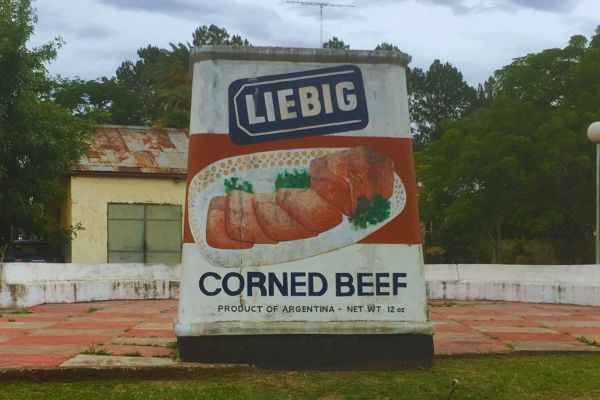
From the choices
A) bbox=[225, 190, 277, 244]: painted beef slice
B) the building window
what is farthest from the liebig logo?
the building window

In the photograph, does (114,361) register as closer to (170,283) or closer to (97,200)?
(170,283)

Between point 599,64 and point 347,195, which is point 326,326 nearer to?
point 347,195

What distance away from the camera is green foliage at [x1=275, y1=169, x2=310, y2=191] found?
6.88 m

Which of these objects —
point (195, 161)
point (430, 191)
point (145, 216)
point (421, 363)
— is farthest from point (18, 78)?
point (430, 191)

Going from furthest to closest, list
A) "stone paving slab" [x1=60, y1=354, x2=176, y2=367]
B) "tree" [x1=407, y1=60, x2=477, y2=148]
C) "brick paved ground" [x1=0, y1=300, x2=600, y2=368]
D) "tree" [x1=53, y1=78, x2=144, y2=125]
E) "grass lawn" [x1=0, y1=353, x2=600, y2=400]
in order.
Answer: "tree" [x1=407, y1=60, x2=477, y2=148] → "tree" [x1=53, y1=78, x2=144, y2=125] → "brick paved ground" [x1=0, y1=300, x2=600, y2=368] → "stone paving slab" [x1=60, y1=354, x2=176, y2=367] → "grass lawn" [x1=0, y1=353, x2=600, y2=400]

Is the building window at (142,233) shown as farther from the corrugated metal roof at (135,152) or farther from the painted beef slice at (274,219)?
the painted beef slice at (274,219)

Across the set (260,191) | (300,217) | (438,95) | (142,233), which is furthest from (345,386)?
(438,95)

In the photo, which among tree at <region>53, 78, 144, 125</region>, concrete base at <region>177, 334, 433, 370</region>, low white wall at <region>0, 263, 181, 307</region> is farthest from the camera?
tree at <region>53, 78, 144, 125</region>

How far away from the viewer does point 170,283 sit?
16344mm

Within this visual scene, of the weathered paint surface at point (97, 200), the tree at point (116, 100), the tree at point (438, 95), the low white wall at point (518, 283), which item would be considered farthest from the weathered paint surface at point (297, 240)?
the tree at point (438, 95)

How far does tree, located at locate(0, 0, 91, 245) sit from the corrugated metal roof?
4549 mm

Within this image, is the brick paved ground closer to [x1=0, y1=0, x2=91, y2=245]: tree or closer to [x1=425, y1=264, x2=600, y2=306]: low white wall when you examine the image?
[x1=425, y1=264, x2=600, y2=306]: low white wall

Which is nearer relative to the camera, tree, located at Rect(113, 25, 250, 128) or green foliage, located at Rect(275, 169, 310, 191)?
green foliage, located at Rect(275, 169, 310, 191)

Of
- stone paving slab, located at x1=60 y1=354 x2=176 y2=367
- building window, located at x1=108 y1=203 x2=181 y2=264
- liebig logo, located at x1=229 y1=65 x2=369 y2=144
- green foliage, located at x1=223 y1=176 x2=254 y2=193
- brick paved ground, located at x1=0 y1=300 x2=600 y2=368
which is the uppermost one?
liebig logo, located at x1=229 y1=65 x2=369 y2=144
